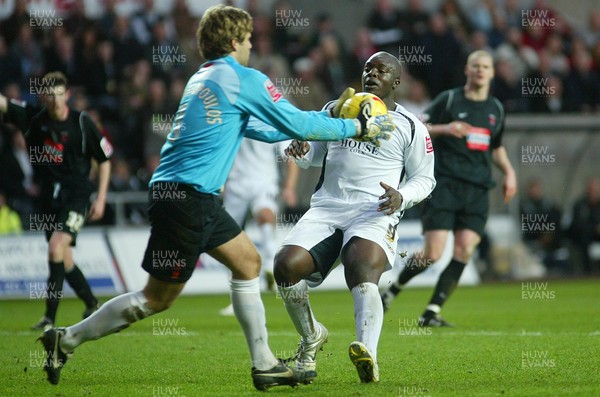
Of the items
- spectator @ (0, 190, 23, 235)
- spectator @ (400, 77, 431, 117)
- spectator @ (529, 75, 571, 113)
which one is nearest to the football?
spectator @ (0, 190, 23, 235)

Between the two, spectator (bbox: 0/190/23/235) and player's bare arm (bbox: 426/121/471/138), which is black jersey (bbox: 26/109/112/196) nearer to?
player's bare arm (bbox: 426/121/471/138)

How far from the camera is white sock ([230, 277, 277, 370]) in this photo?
6199 millimetres

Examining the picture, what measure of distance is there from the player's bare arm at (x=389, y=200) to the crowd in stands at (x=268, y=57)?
10.7m

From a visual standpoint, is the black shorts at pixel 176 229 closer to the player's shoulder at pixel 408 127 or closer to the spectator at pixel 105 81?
the player's shoulder at pixel 408 127

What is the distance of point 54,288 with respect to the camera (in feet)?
33.3

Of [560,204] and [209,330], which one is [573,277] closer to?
[560,204]

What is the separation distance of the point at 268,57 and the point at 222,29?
40.3 ft

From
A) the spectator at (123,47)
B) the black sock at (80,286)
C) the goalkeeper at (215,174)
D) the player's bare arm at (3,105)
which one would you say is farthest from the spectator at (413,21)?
the goalkeeper at (215,174)

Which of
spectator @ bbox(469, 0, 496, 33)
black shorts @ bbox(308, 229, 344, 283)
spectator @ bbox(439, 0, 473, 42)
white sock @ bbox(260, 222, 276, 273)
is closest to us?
black shorts @ bbox(308, 229, 344, 283)

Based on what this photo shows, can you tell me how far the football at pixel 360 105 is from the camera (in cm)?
632

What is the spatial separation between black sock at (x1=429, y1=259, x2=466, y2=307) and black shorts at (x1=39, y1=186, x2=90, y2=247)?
12.2 ft

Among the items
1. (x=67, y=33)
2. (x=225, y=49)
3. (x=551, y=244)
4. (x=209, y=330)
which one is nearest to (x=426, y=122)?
(x=209, y=330)

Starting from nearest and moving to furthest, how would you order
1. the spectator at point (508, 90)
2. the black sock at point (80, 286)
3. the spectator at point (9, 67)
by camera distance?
the black sock at point (80, 286) < the spectator at point (9, 67) < the spectator at point (508, 90)

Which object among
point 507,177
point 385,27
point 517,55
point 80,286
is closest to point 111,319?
point 80,286
